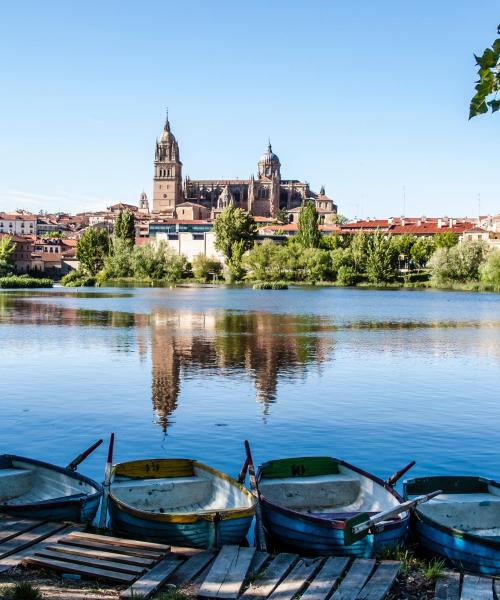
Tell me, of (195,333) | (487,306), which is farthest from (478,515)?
(487,306)

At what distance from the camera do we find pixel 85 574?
28.9ft

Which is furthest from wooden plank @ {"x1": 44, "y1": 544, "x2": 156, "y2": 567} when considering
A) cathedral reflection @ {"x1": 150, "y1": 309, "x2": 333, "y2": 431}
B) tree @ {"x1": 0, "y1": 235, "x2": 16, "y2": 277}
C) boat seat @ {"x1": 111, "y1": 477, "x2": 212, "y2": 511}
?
tree @ {"x1": 0, "y1": 235, "x2": 16, "y2": 277}

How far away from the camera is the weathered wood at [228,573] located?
843 centimetres

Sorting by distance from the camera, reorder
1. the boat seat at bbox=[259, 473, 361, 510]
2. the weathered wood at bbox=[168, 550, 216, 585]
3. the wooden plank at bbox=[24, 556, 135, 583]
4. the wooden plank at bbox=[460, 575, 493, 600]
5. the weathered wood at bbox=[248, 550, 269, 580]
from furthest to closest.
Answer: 1. the boat seat at bbox=[259, 473, 361, 510]
2. the weathered wood at bbox=[248, 550, 269, 580]
3. the weathered wood at bbox=[168, 550, 216, 585]
4. the wooden plank at bbox=[24, 556, 135, 583]
5. the wooden plank at bbox=[460, 575, 493, 600]

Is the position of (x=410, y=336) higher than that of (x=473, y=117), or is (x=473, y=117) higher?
(x=473, y=117)

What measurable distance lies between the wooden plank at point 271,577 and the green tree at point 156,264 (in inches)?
4351

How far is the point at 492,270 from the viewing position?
318 ft

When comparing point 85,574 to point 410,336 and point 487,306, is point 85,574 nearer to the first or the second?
point 410,336

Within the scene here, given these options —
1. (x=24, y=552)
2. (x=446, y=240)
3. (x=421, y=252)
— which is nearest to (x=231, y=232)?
(x=421, y=252)

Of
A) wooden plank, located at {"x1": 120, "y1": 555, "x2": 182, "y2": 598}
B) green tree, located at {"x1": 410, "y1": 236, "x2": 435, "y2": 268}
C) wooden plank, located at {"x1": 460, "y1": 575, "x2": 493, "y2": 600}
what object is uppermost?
green tree, located at {"x1": 410, "y1": 236, "x2": 435, "y2": 268}

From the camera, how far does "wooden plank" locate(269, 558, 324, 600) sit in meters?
8.46

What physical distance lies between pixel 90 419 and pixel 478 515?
1163 cm

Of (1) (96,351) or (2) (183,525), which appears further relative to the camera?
(1) (96,351)

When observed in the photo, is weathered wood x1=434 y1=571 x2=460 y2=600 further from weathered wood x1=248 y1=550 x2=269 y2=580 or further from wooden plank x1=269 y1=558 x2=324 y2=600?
weathered wood x1=248 y1=550 x2=269 y2=580
